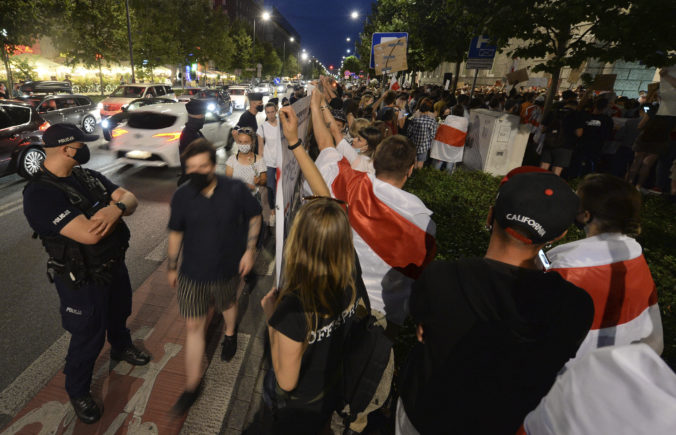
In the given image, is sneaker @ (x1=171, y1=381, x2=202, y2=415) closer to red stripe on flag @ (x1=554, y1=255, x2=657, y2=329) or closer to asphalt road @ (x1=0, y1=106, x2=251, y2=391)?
asphalt road @ (x1=0, y1=106, x2=251, y2=391)

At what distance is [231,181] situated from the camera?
115 inches

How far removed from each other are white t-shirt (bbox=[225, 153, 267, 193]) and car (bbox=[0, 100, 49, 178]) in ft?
20.4

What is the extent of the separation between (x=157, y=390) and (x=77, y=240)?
142 centimetres

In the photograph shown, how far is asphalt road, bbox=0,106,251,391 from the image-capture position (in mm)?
3408

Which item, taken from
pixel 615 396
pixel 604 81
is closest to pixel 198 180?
pixel 615 396

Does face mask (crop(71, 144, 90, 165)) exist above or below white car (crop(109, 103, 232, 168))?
above

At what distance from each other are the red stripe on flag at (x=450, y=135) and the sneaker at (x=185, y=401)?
748cm

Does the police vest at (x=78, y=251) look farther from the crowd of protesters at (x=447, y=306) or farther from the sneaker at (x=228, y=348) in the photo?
the sneaker at (x=228, y=348)

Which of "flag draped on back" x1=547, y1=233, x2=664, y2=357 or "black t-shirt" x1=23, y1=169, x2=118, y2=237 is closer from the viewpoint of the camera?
"flag draped on back" x1=547, y1=233, x2=664, y2=357

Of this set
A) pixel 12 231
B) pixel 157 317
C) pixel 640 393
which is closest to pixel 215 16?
pixel 12 231

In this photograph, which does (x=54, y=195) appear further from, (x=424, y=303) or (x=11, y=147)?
(x=11, y=147)

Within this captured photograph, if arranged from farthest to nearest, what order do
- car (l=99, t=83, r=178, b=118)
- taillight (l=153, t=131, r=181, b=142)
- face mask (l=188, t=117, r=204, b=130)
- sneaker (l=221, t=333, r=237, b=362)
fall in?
car (l=99, t=83, r=178, b=118)
taillight (l=153, t=131, r=181, b=142)
face mask (l=188, t=117, r=204, b=130)
sneaker (l=221, t=333, r=237, b=362)

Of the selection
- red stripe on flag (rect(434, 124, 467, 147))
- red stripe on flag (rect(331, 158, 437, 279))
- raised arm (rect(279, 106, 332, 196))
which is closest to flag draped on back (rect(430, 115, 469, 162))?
red stripe on flag (rect(434, 124, 467, 147))

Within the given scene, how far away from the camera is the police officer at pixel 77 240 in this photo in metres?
2.34
